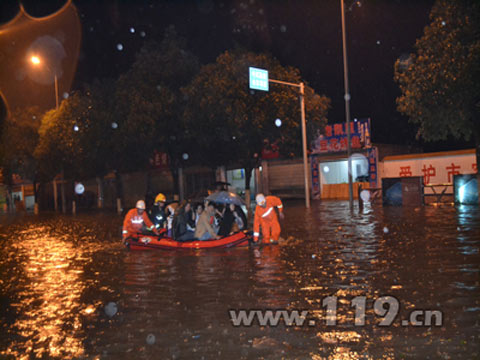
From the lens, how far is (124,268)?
10.8m

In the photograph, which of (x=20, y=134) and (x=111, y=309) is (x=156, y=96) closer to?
(x=20, y=134)

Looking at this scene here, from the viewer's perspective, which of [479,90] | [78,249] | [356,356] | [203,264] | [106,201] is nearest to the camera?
[356,356]

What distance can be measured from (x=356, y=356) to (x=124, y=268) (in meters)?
7.17

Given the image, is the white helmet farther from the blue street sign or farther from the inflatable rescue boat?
the blue street sign

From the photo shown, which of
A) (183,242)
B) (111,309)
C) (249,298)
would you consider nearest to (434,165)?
(183,242)

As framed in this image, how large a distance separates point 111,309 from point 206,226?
6414mm

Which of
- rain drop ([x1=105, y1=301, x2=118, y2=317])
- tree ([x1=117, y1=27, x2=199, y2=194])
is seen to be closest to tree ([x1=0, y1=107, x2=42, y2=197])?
tree ([x1=117, y1=27, x2=199, y2=194])

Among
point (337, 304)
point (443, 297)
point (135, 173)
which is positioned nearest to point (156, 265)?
point (337, 304)

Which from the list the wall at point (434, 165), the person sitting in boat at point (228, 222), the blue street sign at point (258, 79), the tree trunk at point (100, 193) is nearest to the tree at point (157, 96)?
the blue street sign at point (258, 79)

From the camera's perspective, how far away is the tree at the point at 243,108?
1040 inches

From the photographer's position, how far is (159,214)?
15.5 metres

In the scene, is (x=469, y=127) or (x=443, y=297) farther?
(x=469, y=127)

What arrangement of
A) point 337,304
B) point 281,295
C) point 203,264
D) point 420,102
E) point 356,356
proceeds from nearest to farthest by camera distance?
point 356,356
point 337,304
point 281,295
point 203,264
point 420,102

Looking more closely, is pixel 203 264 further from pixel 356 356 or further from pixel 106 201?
pixel 106 201
